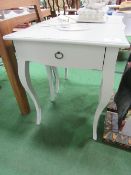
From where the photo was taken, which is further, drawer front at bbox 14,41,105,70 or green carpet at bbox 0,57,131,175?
green carpet at bbox 0,57,131,175

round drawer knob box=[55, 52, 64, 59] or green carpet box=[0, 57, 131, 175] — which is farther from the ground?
round drawer knob box=[55, 52, 64, 59]

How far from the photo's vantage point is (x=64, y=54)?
775mm

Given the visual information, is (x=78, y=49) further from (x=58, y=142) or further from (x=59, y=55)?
(x=58, y=142)

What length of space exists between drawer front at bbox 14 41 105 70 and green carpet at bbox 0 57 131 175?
530mm

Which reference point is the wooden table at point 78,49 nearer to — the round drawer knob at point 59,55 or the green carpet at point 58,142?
the round drawer knob at point 59,55

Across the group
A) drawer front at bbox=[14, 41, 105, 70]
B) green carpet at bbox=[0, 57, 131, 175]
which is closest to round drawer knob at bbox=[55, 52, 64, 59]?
drawer front at bbox=[14, 41, 105, 70]

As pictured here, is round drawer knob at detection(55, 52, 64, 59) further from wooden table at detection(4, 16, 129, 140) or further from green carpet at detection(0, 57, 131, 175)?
green carpet at detection(0, 57, 131, 175)

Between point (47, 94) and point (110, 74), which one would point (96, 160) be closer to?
point (110, 74)

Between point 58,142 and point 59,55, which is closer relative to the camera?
point 59,55

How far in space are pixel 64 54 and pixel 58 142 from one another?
0.59 metres

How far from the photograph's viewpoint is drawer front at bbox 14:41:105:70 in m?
0.73

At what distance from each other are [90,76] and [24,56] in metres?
1.08

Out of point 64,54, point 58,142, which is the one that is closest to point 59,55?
point 64,54

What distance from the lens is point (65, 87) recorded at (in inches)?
65.1
